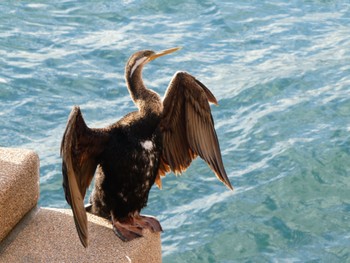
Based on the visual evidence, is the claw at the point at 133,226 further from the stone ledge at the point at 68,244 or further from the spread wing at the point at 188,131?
the spread wing at the point at 188,131

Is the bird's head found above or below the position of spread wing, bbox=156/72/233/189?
above

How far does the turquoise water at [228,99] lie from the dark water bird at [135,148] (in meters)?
Result: 1.71

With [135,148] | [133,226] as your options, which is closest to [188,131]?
[135,148]

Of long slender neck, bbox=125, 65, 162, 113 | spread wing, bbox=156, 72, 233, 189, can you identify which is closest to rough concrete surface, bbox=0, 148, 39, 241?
long slender neck, bbox=125, 65, 162, 113

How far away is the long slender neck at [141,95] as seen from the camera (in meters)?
5.20

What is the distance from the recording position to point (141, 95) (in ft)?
17.3

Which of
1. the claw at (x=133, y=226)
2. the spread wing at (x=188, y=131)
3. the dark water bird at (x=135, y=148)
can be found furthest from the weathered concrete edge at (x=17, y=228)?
the spread wing at (x=188, y=131)

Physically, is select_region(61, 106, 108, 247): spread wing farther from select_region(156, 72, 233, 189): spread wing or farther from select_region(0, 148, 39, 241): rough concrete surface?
select_region(156, 72, 233, 189): spread wing

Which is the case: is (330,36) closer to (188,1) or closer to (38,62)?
(188,1)

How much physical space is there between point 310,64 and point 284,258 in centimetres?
327

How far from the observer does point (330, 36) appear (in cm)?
1045

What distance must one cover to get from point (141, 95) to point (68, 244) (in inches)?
35.6

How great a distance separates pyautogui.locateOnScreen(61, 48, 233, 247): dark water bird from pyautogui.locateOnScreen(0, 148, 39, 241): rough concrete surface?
0.94 feet

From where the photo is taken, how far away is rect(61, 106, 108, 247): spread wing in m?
4.59
